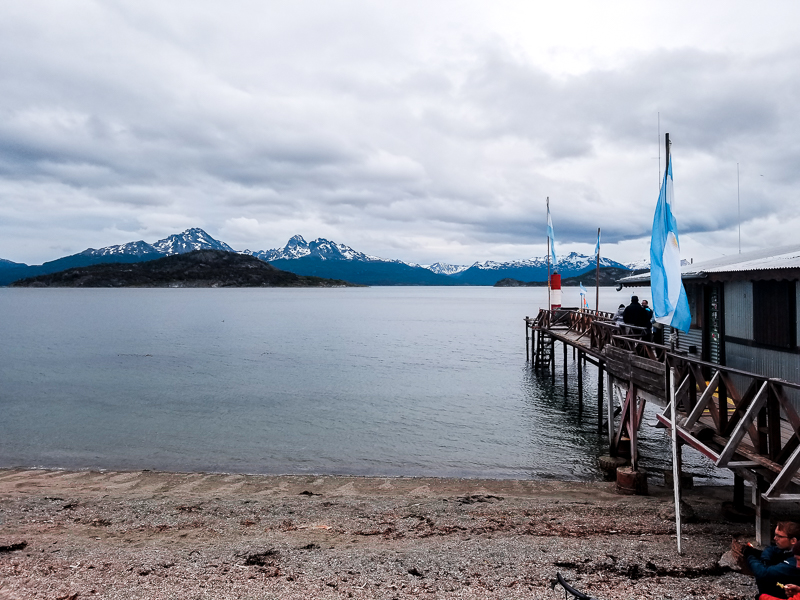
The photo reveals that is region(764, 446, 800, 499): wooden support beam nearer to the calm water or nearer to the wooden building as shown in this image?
the wooden building

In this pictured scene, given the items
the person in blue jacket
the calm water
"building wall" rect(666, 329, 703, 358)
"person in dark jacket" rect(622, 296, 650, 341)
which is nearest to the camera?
the person in blue jacket

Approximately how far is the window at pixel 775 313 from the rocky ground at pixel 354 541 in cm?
405

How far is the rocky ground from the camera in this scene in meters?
8.66

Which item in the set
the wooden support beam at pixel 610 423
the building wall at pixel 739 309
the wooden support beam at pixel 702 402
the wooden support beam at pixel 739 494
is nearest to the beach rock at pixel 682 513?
the wooden support beam at pixel 739 494

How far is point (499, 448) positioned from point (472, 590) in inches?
480

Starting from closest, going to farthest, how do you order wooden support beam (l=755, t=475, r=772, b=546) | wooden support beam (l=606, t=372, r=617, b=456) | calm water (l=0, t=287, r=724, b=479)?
wooden support beam (l=755, t=475, r=772, b=546), wooden support beam (l=606, t=372, r=617, b=456), calm water (l=0, t=287, r=724, b=479)

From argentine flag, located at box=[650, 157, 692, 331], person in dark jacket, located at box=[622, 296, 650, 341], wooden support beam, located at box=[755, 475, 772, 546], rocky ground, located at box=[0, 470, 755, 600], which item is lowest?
rocky ground, located at box=[0, 470, 755, 600]

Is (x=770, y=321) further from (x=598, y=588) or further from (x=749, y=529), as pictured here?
(x=598, y=588)

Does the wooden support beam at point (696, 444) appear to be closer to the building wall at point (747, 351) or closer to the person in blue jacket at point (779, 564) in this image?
the person in blue jacket at point (779, 564)

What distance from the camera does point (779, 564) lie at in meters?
6.75

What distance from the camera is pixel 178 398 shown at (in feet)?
98.8

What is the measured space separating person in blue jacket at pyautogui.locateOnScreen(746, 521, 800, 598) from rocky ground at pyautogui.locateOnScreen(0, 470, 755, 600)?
1.21 metres

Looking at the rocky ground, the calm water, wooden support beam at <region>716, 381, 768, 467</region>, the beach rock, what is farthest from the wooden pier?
the calm water

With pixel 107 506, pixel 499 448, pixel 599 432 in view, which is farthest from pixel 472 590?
pixel 599 432
